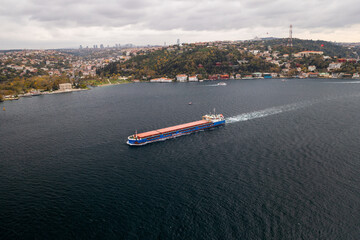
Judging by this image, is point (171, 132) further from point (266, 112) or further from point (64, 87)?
point (64, 87)

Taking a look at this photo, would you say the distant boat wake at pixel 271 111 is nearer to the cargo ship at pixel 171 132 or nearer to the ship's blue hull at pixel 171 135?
the cargo ship at pixel 171 132

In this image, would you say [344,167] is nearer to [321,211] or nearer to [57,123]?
[321,211]

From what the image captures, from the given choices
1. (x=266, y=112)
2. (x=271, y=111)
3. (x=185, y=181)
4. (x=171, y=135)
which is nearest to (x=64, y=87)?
(x=171, y=135)

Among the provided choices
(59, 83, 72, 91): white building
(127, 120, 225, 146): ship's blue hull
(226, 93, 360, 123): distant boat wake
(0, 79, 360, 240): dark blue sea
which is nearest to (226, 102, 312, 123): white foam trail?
(226, 93, 360, 123): distant boat wake

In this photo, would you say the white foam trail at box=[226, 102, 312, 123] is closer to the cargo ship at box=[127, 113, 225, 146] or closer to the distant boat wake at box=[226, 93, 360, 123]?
the distant boat wake at box=[226, 93, 360, 123]

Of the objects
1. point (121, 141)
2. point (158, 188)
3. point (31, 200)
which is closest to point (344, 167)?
point (158, 188)
